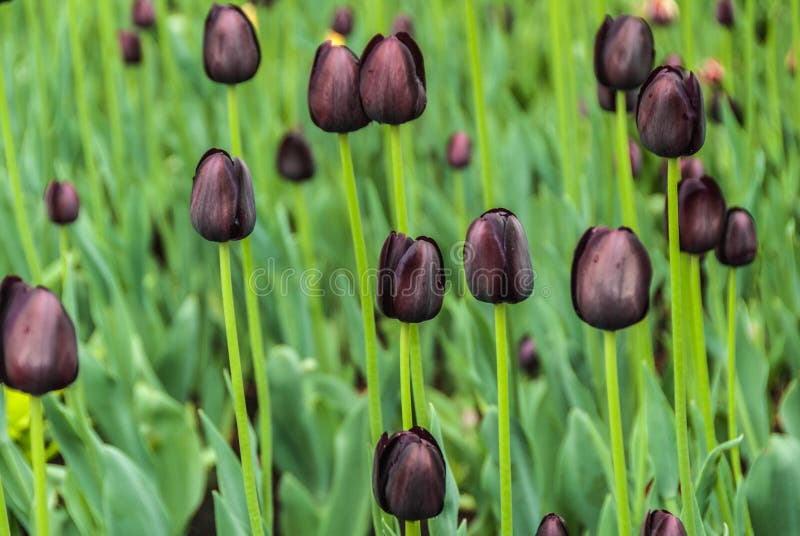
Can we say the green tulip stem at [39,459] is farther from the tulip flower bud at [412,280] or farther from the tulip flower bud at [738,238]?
the tulip flower bud at [738,238]

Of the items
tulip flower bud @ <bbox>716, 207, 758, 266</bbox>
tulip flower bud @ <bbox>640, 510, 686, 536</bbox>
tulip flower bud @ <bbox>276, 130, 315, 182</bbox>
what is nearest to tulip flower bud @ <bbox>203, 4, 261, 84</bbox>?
tulip flower bud @ <bbox>276, 130, 315, 182</bbox>

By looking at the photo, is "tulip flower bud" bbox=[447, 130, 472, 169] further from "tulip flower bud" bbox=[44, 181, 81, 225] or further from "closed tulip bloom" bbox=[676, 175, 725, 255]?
"closed tulip bloom" bbox=[676, 175, 725, 255]

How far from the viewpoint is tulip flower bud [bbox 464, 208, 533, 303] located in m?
0.80

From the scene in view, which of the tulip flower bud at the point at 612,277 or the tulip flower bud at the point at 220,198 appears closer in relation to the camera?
the tulip flower bud at the point at 612,277

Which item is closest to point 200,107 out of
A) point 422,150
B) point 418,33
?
point 422,150

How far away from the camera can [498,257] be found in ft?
2.62

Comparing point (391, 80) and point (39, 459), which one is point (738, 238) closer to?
point (391, 80)

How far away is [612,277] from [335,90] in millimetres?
333

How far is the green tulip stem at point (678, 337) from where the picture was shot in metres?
0.88

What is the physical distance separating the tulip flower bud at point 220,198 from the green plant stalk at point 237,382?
0.02 m

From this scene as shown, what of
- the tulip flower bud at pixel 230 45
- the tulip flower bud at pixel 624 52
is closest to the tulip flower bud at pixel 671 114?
the tulip flower bud at pixel 624 52

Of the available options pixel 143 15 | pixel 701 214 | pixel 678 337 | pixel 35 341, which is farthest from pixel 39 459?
pixel 143 15

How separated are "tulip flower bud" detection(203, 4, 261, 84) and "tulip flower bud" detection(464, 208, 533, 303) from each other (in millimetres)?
451

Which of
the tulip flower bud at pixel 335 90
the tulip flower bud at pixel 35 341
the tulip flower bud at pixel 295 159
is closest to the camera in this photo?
the tulip flower bud at pixel 35 341
